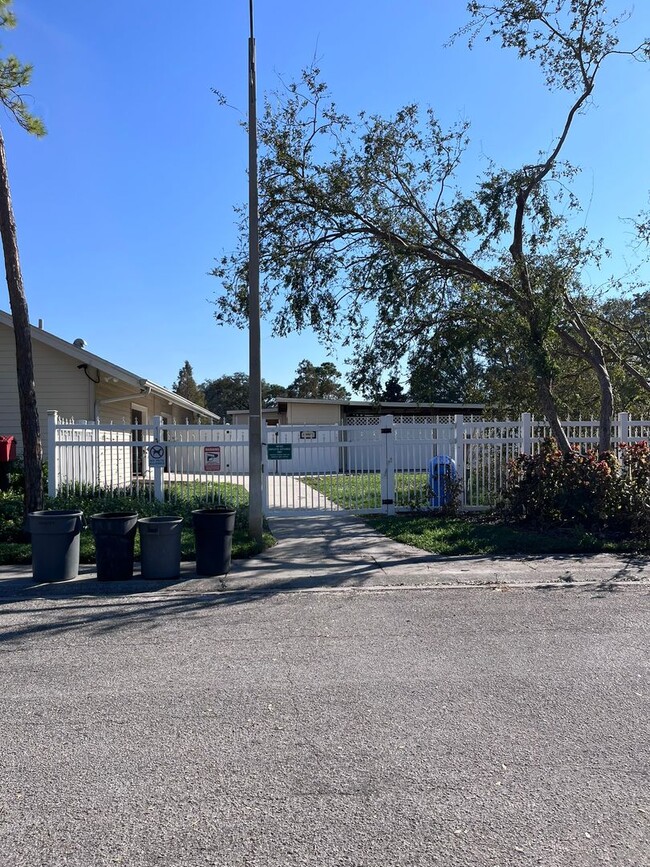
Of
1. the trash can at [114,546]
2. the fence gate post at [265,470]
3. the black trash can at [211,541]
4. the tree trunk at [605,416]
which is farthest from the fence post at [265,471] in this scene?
the tree trunk at [605,416]

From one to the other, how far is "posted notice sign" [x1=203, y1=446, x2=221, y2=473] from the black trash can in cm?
401

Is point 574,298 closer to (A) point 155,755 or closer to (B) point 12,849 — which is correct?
(A) point 155,755

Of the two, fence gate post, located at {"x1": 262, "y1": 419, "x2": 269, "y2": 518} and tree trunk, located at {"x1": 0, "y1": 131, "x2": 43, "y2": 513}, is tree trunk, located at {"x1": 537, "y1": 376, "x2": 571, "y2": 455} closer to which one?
fence gate post, located at {"x1": 262, "y1": 419, "x2": 269, "y2": 518}

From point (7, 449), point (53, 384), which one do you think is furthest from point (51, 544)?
point (53, 384)

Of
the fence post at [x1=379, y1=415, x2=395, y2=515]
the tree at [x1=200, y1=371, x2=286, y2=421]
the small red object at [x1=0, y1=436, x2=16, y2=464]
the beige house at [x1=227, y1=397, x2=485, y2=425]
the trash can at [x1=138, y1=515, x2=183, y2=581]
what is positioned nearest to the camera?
the trash can at [x1=138, y1=515, x2=183, y2=581]

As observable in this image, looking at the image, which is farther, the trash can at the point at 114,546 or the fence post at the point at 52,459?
the fence post at the point at 52,459

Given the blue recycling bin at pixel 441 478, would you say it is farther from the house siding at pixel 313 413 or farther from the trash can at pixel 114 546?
the house siding at pixel 313 413

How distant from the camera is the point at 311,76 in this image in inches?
487

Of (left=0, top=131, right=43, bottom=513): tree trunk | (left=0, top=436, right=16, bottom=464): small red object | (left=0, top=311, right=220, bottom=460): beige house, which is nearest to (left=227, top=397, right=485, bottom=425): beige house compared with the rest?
(left=0, top=311, right=220, bottom=460): beige house

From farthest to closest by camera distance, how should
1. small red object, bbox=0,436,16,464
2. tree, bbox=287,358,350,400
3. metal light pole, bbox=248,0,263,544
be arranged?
tree, bbox=287,358,350,400
small red object, bbox=0,436,16,464
metal light pole, bbox=248,0,263,544

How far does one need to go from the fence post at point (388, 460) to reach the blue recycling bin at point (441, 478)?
32.4 inches

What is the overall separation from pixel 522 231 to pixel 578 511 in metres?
5.45

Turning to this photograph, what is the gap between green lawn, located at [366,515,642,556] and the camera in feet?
32.3

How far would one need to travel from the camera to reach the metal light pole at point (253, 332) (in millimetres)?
9695
